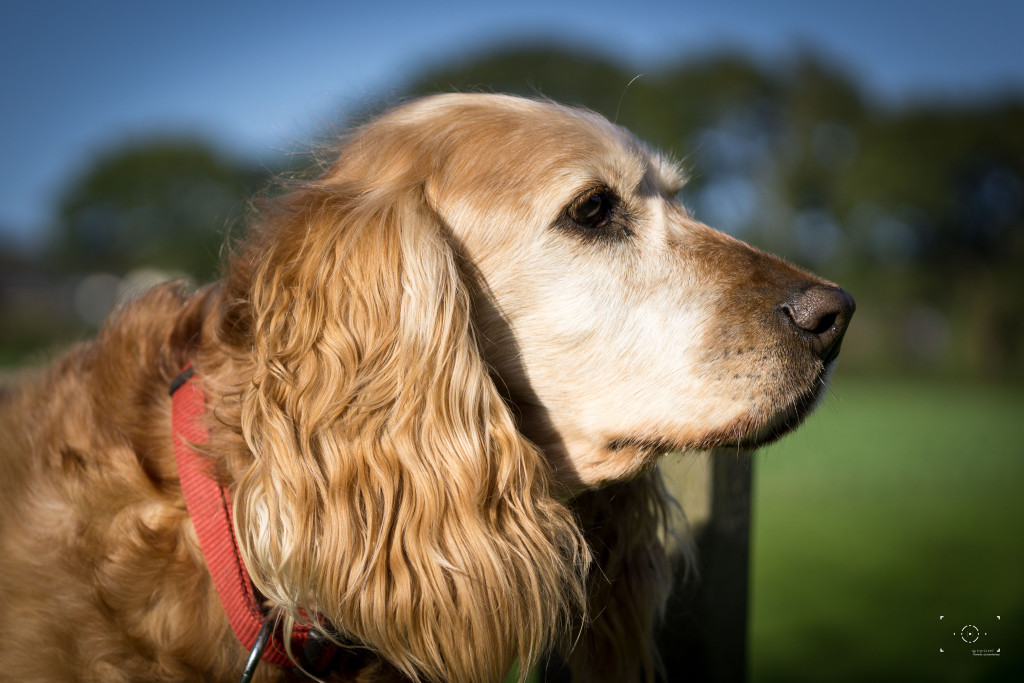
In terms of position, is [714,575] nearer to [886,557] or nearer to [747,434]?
[747,434]

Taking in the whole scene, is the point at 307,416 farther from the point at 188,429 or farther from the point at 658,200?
the point at 658,200

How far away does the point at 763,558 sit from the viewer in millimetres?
6418

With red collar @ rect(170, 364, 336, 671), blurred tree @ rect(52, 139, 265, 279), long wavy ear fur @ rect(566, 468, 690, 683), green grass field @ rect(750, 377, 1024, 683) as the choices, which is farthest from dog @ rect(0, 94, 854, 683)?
blurred tree @ rect(52, 139, 265, 279)

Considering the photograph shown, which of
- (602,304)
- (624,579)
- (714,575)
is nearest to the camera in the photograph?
(602,304)

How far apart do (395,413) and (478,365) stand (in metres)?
0.25

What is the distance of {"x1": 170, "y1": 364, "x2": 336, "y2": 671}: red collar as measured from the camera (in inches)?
71.5

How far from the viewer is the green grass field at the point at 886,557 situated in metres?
4.19

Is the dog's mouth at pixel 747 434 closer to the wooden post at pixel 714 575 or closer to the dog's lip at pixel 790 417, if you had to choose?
the dog's lip at pixel 790 417

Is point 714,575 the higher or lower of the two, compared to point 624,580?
lower

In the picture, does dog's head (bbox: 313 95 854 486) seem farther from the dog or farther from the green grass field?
the green grass field

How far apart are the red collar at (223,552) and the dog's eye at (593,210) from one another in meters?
1.14

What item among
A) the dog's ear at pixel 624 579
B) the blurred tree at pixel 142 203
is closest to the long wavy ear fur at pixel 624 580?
the dog's ear at pixel 624 579

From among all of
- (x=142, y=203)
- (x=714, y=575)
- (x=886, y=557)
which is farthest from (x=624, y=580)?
(x=142, y=203)

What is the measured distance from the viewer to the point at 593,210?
7.22 feet
